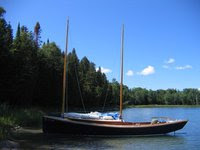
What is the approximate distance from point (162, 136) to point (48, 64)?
4812 centimetres

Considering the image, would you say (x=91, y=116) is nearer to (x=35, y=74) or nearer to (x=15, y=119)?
(x=15, y=119)

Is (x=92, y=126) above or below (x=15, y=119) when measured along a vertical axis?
below

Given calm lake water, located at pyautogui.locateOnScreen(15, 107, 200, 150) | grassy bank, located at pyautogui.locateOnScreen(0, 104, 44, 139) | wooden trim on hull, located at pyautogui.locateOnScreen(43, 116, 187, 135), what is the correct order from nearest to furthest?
calm lake water, located at pyautogui.locateOnScreen(15, 107, 200, 150), grassy bank, located at pyautogui.locateOnScreen(0, 104, 44, 139), wooden trim on hull, located at pyautogui.locateOnScreen(43, 116, 187, 135)

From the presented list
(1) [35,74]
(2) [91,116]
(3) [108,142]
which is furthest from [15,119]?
(1) [35,74]

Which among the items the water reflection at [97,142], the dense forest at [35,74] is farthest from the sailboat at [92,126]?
the dense forest at [35,74]

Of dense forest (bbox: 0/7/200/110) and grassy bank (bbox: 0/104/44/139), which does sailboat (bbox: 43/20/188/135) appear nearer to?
grassy bank (bbox: 0/104/44/139)

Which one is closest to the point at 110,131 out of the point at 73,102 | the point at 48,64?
the point at 48,64

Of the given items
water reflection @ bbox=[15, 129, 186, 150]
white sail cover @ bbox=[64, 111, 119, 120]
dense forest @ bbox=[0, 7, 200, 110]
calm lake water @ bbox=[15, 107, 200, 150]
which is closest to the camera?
water reflection @ bbox=[15, 129, 186, 150]

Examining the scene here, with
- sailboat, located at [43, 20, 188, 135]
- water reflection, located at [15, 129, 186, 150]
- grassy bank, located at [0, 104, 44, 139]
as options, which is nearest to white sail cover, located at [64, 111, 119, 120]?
sailboat, located at [43, 20, 188, 135]

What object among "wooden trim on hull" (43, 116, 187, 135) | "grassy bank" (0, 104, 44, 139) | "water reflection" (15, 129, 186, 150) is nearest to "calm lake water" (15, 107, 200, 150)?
"water reflection" (15, 129, 186, 150)

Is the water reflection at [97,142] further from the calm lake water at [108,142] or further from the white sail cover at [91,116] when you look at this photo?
the white sail cover at [91,116]

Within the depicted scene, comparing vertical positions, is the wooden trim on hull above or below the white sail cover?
below

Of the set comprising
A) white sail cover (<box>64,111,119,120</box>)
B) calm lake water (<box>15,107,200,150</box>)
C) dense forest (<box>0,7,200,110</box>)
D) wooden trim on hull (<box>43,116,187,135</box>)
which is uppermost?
dense forest (<box>0,7,200,110</box>)

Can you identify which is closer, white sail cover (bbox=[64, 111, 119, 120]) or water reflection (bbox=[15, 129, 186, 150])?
water reflection (bbox=[15, 129, 186, 150])
